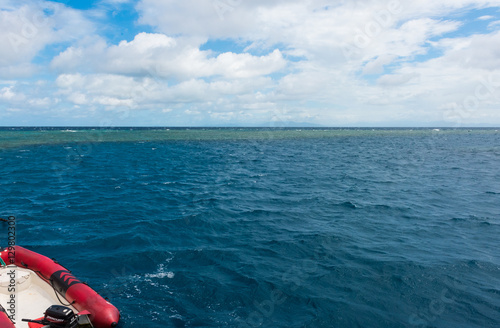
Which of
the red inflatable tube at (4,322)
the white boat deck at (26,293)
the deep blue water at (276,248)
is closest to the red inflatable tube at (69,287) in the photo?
the red inflatable tube at (4,322)

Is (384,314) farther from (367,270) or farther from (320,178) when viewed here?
(320,178)

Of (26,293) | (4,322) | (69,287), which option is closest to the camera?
(4,322)

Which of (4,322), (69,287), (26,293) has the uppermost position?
(4,322)

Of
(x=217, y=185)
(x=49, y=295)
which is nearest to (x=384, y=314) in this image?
(x=49, y=295)

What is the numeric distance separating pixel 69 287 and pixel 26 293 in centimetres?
208

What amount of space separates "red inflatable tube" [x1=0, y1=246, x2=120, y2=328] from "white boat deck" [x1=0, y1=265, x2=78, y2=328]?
0.81 ft

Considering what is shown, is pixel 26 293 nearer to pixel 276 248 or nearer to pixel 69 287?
pixel 69 287

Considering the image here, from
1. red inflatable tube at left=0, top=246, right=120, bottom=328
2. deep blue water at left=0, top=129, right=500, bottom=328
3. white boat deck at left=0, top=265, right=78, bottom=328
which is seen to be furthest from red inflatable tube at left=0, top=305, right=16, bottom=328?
deep blue water at left=0, top=129, right=500, bottom=328

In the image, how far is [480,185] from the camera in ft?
103

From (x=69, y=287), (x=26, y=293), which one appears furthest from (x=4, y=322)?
(x=26, y=293)

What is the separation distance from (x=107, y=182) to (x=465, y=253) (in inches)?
1296

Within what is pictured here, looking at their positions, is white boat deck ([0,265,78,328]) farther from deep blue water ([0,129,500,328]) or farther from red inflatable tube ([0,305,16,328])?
deep blue water ([0,129,500,328])

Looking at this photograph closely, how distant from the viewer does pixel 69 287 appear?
10.6m

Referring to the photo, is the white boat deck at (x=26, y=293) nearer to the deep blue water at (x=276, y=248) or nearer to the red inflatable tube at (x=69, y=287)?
the red inflatable tube at (x=69, y=287)
